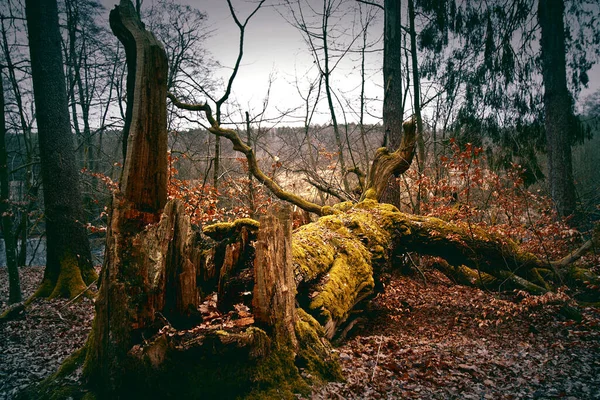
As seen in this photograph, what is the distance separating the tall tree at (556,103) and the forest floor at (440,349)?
14.6ft

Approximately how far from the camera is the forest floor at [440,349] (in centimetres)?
341

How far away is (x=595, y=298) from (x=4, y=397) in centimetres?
874

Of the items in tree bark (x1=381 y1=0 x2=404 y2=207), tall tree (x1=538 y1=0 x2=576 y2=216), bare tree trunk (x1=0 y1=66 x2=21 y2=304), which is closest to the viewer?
bare tree trunk (x1=0 y1=66 x2=21 y2=304)

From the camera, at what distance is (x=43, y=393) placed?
286cm

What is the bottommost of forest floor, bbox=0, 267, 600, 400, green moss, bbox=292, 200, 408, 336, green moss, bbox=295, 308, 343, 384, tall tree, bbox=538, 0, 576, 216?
forest floor, bbox=0, 267, 600, 400

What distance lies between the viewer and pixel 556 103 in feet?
31.2

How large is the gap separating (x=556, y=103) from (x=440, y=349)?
876cm

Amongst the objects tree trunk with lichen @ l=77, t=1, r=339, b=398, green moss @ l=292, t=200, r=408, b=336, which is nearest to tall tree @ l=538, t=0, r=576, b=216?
green moss @ l=292, t=200, r=408, b=336

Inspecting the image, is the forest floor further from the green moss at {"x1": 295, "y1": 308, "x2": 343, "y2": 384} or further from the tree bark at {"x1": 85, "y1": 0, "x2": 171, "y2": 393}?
the tree bark at {"x1": 85, "y1": 0, "x2": 171, "y2": 393}

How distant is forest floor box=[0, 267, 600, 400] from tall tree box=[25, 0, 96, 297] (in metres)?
0.63

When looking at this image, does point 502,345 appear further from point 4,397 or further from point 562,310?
point 4,397

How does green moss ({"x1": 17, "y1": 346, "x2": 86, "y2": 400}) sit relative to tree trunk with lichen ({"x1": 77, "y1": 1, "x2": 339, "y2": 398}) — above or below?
below

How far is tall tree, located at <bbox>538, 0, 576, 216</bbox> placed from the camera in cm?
934

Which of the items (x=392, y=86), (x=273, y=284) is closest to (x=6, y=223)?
(x=273, y=284)
